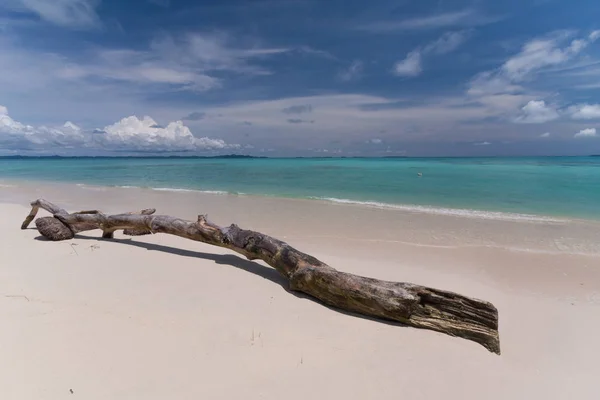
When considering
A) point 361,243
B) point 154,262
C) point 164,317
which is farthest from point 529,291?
point 154,262

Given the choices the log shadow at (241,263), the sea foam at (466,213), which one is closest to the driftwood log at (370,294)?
the log shadow at (241,263)

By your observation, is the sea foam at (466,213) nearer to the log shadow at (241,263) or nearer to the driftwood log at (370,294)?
the log shadow at (241,263)

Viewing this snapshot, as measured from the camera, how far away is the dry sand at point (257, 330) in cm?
270

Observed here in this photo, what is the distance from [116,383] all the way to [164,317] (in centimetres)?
112

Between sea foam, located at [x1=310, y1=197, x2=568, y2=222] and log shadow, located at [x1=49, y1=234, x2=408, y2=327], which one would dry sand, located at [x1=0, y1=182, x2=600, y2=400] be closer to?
log shadow, located at [x1=49, y1=234, x2=408, y2=327]

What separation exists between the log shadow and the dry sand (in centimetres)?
5

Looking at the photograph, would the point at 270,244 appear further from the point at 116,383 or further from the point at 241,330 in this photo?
the point at 116,383

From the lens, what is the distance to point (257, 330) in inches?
138

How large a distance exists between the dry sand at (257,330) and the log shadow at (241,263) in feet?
0.16

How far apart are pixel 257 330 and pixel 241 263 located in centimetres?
242

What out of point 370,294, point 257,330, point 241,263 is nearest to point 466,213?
point 241,263

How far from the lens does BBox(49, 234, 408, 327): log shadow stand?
3.98m

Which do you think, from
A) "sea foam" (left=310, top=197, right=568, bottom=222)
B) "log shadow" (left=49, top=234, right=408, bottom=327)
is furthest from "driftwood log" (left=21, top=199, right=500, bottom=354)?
"sea foam" (left=310, top=197, right=568, bottom=222)

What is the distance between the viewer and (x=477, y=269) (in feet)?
19.4
